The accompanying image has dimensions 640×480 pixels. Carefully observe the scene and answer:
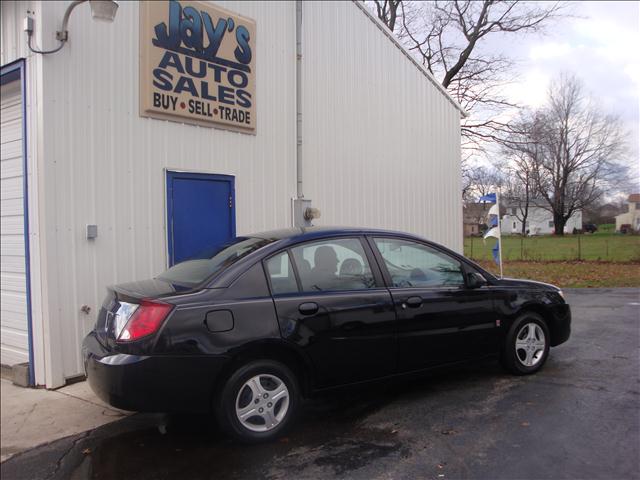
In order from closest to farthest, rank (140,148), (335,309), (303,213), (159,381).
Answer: (159,381) → (335,309) → (140,148) → (303,213)

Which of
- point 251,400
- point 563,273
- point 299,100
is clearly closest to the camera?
point 251,400

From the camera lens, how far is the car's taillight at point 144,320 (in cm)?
358

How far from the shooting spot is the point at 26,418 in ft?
15.8

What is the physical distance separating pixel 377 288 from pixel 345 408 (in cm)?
115

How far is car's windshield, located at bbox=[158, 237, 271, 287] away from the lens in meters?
4.07

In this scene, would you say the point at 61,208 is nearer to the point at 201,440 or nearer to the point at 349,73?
the point at 201,440

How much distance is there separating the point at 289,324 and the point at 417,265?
4.88ft

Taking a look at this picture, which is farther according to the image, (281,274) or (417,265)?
(417,265)

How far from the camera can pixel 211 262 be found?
4305mm

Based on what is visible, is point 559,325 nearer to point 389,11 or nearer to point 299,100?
point 299,100

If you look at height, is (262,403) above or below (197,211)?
below

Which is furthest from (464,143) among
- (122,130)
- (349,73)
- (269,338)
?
(269,338)

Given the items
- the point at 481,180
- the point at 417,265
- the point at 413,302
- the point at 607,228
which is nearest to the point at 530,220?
the point at 481,180

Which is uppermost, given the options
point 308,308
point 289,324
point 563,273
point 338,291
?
point 338,291
